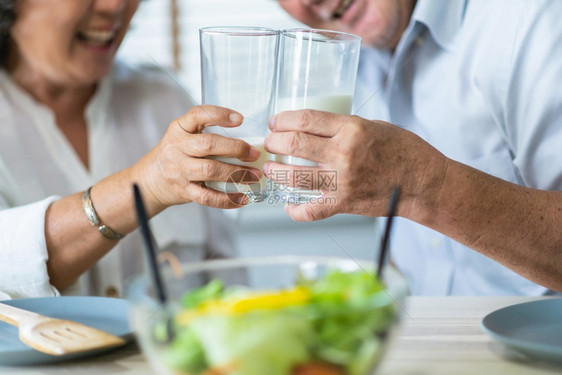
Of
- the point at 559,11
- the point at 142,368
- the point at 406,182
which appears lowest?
the point at 142,368

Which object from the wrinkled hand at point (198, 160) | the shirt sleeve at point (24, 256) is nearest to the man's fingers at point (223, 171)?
the wrinkled hand at point (198, 160)

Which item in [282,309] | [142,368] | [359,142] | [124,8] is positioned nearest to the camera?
[282,309]

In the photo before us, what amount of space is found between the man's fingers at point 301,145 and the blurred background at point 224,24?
197cm

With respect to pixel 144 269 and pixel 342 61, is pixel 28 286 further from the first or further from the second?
pixel 342 61

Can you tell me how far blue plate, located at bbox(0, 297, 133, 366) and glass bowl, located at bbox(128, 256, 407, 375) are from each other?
0.72 feet

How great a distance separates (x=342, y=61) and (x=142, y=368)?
499 mm

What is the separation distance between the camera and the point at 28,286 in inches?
44.9

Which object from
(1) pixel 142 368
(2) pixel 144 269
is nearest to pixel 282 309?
(1) pixel 142 368

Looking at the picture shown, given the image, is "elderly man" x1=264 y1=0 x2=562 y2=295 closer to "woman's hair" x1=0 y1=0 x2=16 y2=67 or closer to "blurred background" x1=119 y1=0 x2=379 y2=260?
"woman's hair" x1=0 y1=0 x2=16 y2=67

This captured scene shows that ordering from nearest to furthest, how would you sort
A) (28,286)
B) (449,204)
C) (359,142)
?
1. (359,142)
2. (449,204)
3. (28,286)

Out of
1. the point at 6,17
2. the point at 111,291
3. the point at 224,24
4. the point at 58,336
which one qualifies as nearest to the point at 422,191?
the point at 58,336

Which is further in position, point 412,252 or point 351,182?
point 412,252

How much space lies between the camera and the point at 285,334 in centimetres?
47

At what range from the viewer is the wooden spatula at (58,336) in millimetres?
723
